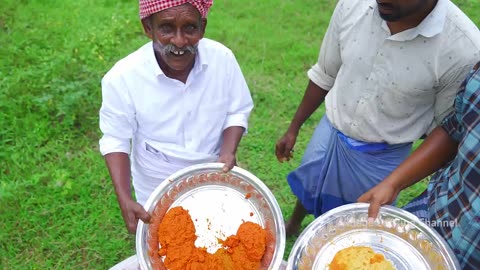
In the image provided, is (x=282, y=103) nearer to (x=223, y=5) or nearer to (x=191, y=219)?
(x=223, y=5)

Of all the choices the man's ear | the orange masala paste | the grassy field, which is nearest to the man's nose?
the man's ear

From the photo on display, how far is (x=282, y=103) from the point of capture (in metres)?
3.82

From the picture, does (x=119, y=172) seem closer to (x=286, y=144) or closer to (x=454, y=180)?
(x=286, y=144)

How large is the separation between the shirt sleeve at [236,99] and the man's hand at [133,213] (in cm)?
51

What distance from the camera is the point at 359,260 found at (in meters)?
1.57

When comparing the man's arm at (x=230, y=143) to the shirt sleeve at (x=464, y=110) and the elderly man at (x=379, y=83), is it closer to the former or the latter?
the elderly man at (x=379, y=83)

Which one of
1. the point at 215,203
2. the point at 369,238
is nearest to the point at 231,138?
the point at 215,203

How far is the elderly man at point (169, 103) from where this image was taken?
1.70m

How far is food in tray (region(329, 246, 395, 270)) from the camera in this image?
1.56 m

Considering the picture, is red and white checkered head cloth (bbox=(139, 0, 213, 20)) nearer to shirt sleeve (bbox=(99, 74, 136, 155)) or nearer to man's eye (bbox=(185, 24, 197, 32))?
man's eye (bbox=(185, 24, 197, 32))

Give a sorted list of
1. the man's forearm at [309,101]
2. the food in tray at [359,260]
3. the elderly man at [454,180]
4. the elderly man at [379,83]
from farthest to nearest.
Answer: the man's forearm at [309,101]
the elderly man at [379,83]
the food in tray at [359,260]
the elderly man at [454,180]

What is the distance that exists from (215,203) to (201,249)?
213mm

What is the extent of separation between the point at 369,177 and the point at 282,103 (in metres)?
1.76

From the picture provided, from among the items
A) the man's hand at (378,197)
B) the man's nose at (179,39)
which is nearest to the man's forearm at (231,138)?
the man's nose at (179,39)
